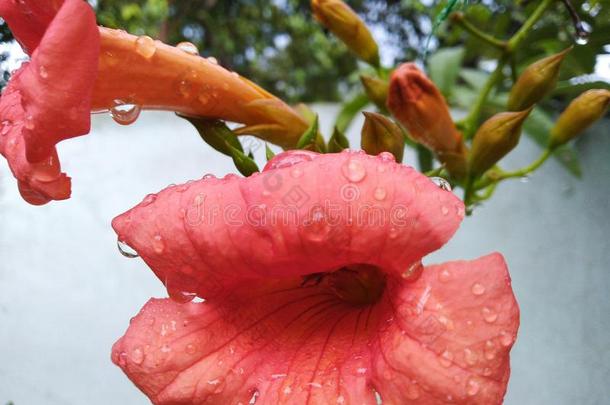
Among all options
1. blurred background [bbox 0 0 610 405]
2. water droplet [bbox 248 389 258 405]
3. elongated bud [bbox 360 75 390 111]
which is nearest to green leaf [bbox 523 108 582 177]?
blurred background [bbox 0 0 610 405]

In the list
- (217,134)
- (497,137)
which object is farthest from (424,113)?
(217,134)

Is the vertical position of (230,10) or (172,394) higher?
(172,394)

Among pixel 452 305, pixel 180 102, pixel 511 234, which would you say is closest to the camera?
pixel 452 305

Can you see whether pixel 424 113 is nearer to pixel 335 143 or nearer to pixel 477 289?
pixel 335 143

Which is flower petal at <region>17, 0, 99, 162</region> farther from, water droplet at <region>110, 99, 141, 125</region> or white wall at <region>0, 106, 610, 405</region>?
white wall at <region>0, 106, 610, 405</region>

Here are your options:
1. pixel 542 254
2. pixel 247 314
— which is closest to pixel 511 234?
pixel 542 254

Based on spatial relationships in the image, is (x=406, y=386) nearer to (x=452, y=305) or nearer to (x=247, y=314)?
(x=452, y=305)
